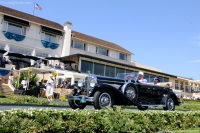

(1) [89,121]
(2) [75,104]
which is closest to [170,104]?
(2) [75,104]

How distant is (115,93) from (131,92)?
101 cm

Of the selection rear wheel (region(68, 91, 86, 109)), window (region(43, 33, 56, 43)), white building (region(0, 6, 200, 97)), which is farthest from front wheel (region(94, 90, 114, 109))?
window (region(43, 33, 56, 43))

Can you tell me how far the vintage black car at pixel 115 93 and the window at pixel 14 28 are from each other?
86.7 ft

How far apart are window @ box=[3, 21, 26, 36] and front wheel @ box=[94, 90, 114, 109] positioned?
1106 inches

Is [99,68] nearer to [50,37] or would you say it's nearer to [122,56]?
[50,37]

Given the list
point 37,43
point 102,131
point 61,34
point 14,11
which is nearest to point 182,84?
point 61,34

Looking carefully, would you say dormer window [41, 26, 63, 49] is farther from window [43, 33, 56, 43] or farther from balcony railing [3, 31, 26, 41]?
balcony railing [3, 31, 26, 41]

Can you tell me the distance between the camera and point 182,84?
58625mm

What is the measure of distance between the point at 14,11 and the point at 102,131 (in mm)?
35102

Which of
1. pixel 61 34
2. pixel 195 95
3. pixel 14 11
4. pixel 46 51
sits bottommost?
pixel 195 95

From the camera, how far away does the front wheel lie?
8685 millimetres

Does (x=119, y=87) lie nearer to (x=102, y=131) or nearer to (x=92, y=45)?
(x=102, y=131)

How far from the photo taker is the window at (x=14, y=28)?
33338 millimetres

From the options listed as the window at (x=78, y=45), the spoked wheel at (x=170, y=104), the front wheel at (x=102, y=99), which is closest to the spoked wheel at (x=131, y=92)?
the front wheel at (x=102, y=99)
